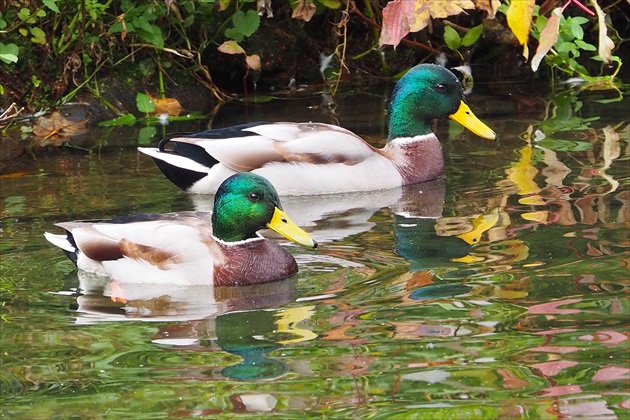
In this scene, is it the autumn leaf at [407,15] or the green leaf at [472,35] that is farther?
the green leaf at [472,35]

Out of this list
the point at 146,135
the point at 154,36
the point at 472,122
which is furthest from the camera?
the point at 154,36

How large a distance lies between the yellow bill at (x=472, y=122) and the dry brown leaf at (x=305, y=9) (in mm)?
1806

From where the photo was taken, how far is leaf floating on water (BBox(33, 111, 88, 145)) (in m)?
10.8

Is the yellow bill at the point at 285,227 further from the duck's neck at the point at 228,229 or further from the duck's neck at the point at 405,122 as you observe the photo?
the duck's neck at the point at 405,122

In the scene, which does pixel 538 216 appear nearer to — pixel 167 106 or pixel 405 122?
pixel 405 122

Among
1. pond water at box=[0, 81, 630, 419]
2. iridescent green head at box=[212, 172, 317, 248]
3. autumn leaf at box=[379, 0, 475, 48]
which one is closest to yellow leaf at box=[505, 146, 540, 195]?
pond water at box=[0, 81, 630, 419]

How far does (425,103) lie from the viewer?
987 cm

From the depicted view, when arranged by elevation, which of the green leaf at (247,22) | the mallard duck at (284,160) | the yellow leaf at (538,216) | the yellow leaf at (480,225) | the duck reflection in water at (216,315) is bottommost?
the duck reflection in water at (216,315)

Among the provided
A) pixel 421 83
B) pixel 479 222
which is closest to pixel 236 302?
pixel 479 222

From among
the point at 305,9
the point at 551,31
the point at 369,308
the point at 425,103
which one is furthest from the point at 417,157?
the point at 551,31

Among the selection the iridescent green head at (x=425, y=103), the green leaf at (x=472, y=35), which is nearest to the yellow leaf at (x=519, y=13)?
the iridescent green head at (x=425, y=103)

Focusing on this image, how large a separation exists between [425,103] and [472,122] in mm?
380

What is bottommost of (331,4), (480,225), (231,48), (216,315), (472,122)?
(216,315)

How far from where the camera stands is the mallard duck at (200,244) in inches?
269
